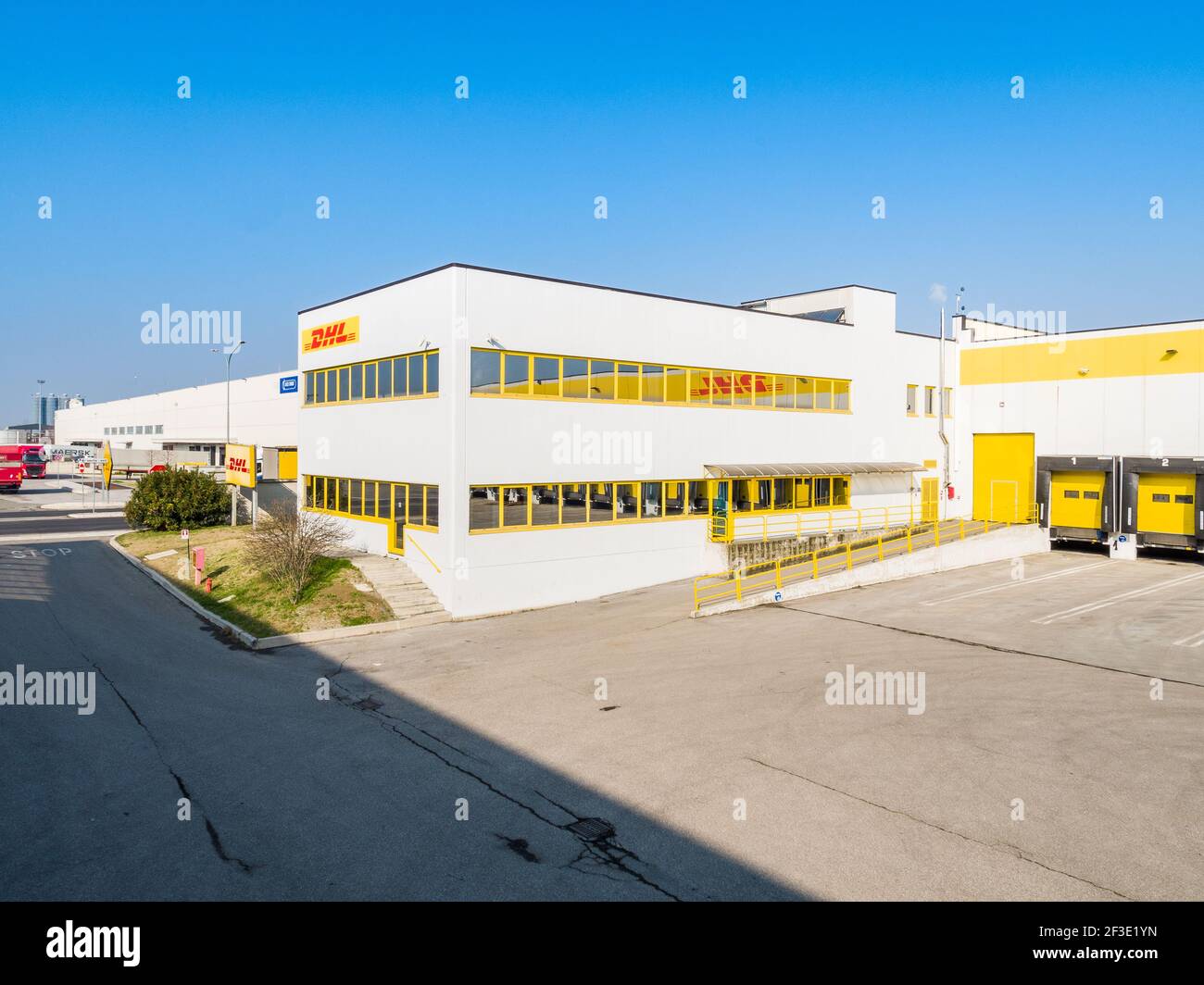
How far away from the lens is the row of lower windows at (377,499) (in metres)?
22.3

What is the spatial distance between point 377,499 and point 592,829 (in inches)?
682

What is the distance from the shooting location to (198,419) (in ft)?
266

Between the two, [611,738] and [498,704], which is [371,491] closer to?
[498,704]

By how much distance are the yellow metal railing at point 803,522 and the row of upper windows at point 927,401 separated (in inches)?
159

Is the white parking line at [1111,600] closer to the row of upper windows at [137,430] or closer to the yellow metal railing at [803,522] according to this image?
the yellow metal railing at [803,522]

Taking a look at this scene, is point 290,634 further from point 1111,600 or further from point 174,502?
point 1111,600

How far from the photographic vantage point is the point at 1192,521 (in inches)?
1145

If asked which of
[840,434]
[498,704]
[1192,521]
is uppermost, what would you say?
[840,434]

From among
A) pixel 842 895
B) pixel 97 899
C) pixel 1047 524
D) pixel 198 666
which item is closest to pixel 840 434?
pixel 1047 524

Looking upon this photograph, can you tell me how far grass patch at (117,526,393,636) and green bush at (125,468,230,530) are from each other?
310 inches

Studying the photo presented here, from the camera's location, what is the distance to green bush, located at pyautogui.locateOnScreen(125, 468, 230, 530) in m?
35.3

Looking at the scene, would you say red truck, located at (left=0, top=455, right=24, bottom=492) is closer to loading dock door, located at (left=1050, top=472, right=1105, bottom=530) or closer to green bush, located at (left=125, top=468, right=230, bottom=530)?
green bush, located at (left=125, top=468, right=230, bottom=530)

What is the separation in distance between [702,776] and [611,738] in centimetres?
193
